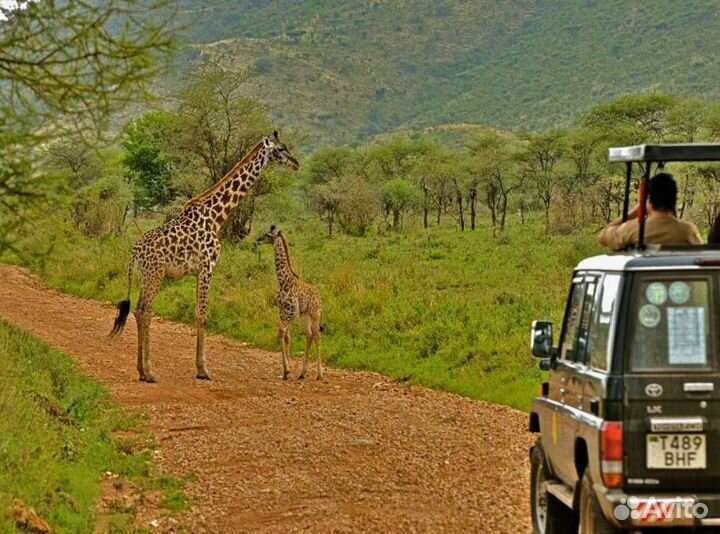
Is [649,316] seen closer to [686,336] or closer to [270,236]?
[686,336]

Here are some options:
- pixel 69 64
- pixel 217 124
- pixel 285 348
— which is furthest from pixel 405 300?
pixel 217 124

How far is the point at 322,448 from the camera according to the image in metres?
10.8

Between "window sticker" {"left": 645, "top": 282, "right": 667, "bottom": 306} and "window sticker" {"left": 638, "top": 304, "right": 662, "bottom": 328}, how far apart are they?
0.03m

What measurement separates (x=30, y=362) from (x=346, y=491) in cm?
634

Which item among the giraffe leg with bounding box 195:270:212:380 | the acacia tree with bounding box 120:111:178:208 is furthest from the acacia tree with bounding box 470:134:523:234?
the giraffe leg with bounding box 195:270:212:380

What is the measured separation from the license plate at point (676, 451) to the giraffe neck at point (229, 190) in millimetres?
11834

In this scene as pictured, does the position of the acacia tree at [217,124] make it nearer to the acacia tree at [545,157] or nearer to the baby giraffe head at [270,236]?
the baby giraffe head at [270,236]

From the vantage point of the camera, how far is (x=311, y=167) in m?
66.9

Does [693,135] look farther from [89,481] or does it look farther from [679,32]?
[679,32]

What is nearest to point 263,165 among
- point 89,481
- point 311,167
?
point 89,481

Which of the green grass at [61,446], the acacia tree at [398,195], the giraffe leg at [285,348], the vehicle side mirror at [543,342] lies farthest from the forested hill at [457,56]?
the vehicle side mirror at [543,342]

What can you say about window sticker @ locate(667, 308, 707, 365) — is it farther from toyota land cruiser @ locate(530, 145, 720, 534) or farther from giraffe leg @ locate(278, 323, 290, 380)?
giraffe leg @ locate(278, 323, 290, 380)

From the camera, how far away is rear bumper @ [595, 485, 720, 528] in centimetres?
558

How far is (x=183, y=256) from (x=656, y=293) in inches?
443
